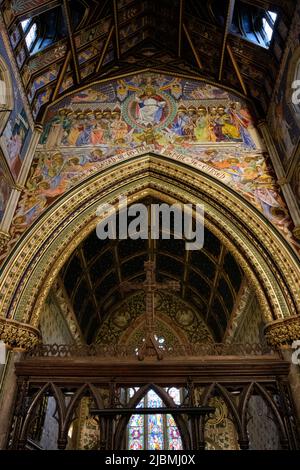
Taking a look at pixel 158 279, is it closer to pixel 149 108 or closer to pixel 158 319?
pixel 158 319

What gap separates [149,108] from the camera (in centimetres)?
1209

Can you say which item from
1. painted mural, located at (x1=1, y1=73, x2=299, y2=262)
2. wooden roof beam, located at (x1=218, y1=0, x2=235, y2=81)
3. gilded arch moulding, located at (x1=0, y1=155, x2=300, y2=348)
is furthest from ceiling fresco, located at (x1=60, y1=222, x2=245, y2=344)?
wooden roof beam, located at (x1=218, y1=0, x2=235, y2=81)

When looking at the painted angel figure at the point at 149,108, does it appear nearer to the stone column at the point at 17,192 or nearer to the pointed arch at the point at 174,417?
the stone column at the point at 17,192

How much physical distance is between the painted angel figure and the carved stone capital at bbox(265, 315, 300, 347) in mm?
6804

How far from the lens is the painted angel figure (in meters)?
11.8

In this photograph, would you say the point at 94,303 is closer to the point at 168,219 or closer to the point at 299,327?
the point at 168,219

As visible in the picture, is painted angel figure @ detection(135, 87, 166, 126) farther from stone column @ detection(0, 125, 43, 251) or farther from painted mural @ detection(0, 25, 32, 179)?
painted mural @ detection(0, 25, 32, 179)

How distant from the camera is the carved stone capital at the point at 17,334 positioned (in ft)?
25.9

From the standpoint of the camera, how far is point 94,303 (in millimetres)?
15570

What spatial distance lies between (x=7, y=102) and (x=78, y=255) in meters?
5.29

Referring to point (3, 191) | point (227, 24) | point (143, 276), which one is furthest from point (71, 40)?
point (143, 276)

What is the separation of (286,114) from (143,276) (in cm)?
888

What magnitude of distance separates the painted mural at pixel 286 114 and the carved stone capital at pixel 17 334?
7372mm

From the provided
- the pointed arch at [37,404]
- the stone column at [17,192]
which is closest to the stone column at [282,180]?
the pointed arch at [37,404]
